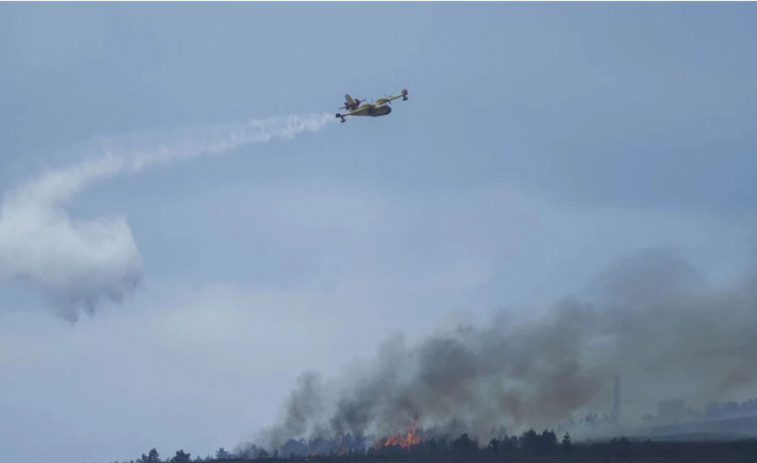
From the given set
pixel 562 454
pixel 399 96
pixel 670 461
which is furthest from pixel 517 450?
pixel 399 96

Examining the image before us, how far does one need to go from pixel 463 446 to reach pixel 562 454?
23.0 metres

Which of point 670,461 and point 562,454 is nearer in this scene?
point 670,461

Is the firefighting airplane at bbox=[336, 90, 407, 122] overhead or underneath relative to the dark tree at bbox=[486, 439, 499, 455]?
overhead

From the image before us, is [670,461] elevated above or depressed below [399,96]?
below

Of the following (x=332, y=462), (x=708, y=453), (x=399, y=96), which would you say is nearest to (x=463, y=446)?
(x=332, y=462)

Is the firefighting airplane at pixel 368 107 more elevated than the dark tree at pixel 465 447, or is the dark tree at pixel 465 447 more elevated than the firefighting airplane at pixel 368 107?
the firefighting airplane at pixel 368 107

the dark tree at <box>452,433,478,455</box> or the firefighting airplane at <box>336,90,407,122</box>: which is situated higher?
the firefighting airplane at <box>336,90,407,122</box>

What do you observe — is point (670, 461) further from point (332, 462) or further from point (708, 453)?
point (332, 462)

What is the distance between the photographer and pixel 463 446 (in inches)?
7820

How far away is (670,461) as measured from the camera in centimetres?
16150

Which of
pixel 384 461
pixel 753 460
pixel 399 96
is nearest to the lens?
pixel 753 460

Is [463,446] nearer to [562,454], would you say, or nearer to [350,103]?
[562,454]

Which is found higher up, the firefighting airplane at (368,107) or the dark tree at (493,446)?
the firefighting airplane at (368,107)

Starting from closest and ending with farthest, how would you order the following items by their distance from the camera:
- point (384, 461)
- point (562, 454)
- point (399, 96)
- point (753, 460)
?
point (753, 460) → point (399, 96) → point (562, 454) → point (384, 461)
